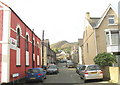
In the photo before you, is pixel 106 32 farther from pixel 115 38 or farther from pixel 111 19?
pixel 111 19

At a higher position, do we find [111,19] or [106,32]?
[111,19]

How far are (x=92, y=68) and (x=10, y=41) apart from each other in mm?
7926

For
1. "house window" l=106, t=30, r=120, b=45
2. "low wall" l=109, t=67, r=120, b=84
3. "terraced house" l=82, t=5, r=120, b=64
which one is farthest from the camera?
"terraced house" l=82, t=5, r=120, b=64

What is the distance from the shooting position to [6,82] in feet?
46.4

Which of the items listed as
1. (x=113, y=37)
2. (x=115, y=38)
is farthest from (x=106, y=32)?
(x=115, y=38)

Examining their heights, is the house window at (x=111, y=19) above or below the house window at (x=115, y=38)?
above

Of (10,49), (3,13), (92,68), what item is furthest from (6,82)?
(92,68)

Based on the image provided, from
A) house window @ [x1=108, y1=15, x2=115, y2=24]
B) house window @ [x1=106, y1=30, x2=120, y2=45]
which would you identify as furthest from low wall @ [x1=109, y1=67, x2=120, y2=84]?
house window @ [x1=108, y1=15, x2=115, y2=24]

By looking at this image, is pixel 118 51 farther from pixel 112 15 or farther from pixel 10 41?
pixel 10 41

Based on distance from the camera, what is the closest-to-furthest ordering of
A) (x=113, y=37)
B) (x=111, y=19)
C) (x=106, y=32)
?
(x=113, y=37) → (x=106, y=32) → (x=111, y=19)

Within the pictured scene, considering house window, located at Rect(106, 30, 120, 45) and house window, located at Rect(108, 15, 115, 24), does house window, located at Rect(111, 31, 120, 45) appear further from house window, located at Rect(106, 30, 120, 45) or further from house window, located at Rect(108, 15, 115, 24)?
house window, located at Rect(108, 15, 115, 24)

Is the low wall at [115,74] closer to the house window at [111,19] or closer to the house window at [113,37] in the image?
the house window at [113,37]

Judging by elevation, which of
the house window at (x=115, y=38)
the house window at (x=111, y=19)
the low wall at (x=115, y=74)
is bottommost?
the low wall at (x=115, y=74)

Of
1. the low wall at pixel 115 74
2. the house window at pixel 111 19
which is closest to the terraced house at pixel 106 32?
the house window at pixel 111 19
